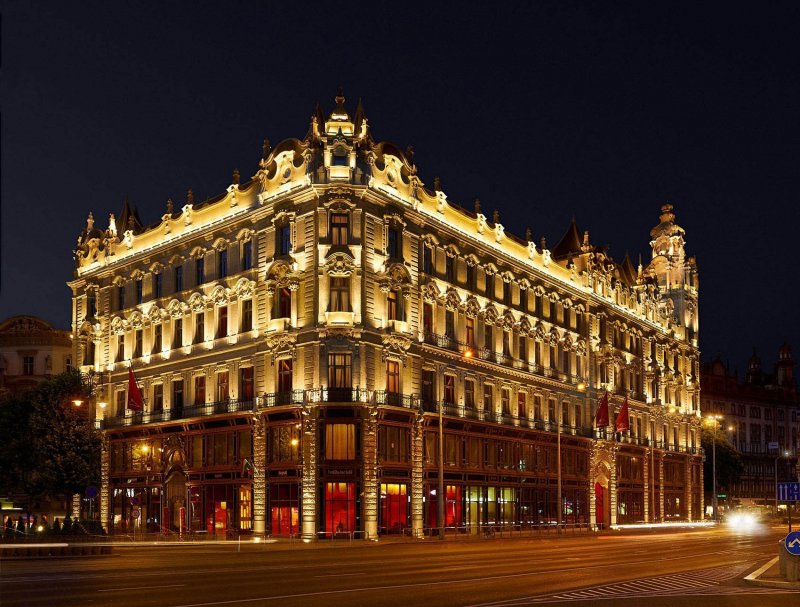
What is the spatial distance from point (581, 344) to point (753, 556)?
155 ft

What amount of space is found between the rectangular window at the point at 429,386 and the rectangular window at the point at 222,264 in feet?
48.8

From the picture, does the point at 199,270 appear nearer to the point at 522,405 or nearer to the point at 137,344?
the point at 137,344

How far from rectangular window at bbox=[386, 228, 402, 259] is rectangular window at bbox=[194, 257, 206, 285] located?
14.0m

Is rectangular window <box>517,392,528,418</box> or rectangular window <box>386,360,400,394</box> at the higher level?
rectangular window <box>386,360,400,394</box>

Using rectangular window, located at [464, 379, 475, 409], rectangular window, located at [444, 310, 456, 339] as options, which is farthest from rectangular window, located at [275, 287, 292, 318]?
rectangular window, located at [464, 379, 475, 409]

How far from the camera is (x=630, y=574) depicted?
29672 millimetres

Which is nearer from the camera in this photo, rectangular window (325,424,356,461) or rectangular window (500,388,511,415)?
rectangular window (325,424,356,461)

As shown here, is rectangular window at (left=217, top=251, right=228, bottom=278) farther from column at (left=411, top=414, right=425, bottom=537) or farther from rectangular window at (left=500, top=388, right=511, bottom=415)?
rectangular window at (left=500, top=388, right=511, bottom=415)

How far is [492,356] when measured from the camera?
72750 mm

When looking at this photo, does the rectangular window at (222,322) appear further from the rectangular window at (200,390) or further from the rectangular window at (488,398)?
the rectangular window at (488,398)

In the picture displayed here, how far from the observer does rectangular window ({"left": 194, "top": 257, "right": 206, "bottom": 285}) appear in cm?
6856

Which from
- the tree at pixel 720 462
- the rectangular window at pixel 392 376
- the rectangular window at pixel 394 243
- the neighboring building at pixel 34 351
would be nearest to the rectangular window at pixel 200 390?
the rectangular window at pixel 392 376

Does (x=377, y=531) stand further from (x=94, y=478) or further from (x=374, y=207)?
(x=94, y=478)

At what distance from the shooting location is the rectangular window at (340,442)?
58.0 meters
